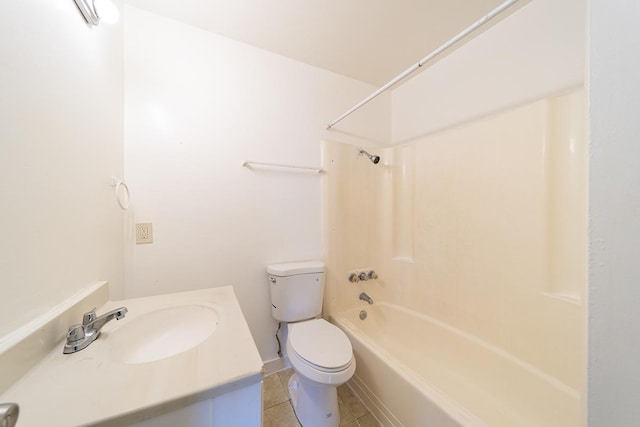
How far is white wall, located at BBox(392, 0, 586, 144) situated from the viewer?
1.10 m

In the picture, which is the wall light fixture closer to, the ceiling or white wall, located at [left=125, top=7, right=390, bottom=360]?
white wall, located at [left=125, top=7, right=390, bottom=360]

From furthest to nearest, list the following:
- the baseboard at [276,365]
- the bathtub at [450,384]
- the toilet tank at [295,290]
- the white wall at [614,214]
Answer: the baseboard at [276,365], the toilet tank at [295,290], the bathtub at [450,384], the white wall at [614,214]

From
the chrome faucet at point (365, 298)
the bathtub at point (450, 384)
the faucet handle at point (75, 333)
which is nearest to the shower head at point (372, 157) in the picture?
the chrome faucet at point (365, 298)

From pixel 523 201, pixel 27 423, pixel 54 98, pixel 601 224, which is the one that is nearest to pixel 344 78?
pixel 523 201

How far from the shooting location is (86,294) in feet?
2.61

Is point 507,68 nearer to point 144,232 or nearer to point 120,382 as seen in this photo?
point 120,382

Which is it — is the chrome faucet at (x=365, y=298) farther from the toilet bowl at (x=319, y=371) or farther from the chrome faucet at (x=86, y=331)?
the chrome faucet at (x=86, y=331)

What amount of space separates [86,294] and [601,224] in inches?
57.6

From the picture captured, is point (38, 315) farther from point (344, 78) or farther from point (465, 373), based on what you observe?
point (344, 78)

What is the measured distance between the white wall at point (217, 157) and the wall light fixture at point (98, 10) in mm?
404

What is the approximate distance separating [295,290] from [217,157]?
3.44ft

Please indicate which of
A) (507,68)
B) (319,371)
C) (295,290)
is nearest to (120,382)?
(319,371)

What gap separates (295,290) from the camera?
4.90ft

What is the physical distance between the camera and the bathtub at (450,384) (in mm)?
995
